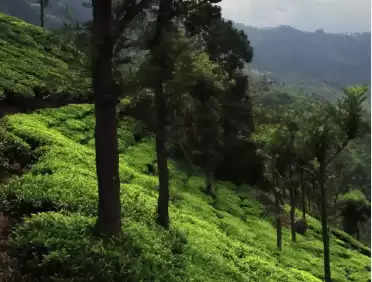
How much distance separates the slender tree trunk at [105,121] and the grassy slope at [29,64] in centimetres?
1735

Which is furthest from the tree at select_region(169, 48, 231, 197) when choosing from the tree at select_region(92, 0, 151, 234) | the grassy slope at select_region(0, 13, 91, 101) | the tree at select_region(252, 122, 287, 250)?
the grassy slope at select_region(0, 13, 91, 101)

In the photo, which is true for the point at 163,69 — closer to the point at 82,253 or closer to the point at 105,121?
the point at 105,121

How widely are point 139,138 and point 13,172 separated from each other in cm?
2757

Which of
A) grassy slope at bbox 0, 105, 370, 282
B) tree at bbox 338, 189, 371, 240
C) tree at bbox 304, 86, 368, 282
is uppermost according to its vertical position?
tree at bbox 304, 86, 368, 282

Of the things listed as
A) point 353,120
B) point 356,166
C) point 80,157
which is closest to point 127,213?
point 80,157

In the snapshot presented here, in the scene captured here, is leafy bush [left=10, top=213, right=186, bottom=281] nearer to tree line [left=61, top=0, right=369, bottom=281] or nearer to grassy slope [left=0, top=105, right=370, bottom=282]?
grassy slope [left=0, top=105, right=370, bottom=282]

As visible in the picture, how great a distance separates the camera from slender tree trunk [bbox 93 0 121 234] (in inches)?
594

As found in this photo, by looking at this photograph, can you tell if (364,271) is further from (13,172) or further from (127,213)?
(13,172)

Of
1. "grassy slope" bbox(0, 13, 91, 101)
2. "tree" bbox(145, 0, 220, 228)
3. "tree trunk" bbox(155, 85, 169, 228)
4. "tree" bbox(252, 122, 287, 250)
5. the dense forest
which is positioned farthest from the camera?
"grassy slope" bbox(0, 13, 91, 101)

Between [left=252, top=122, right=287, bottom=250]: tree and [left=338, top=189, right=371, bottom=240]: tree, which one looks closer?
[left=252, top=122, right=287, bottom=250]: tree

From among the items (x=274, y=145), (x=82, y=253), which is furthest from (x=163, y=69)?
(x=274, y=145)

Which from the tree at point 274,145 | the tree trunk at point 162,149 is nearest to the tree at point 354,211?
the tree at point 274,145

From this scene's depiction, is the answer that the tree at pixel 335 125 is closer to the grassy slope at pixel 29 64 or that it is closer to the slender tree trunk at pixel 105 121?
the grassy slope at pixel 29 64

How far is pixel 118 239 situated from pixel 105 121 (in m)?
4.22
